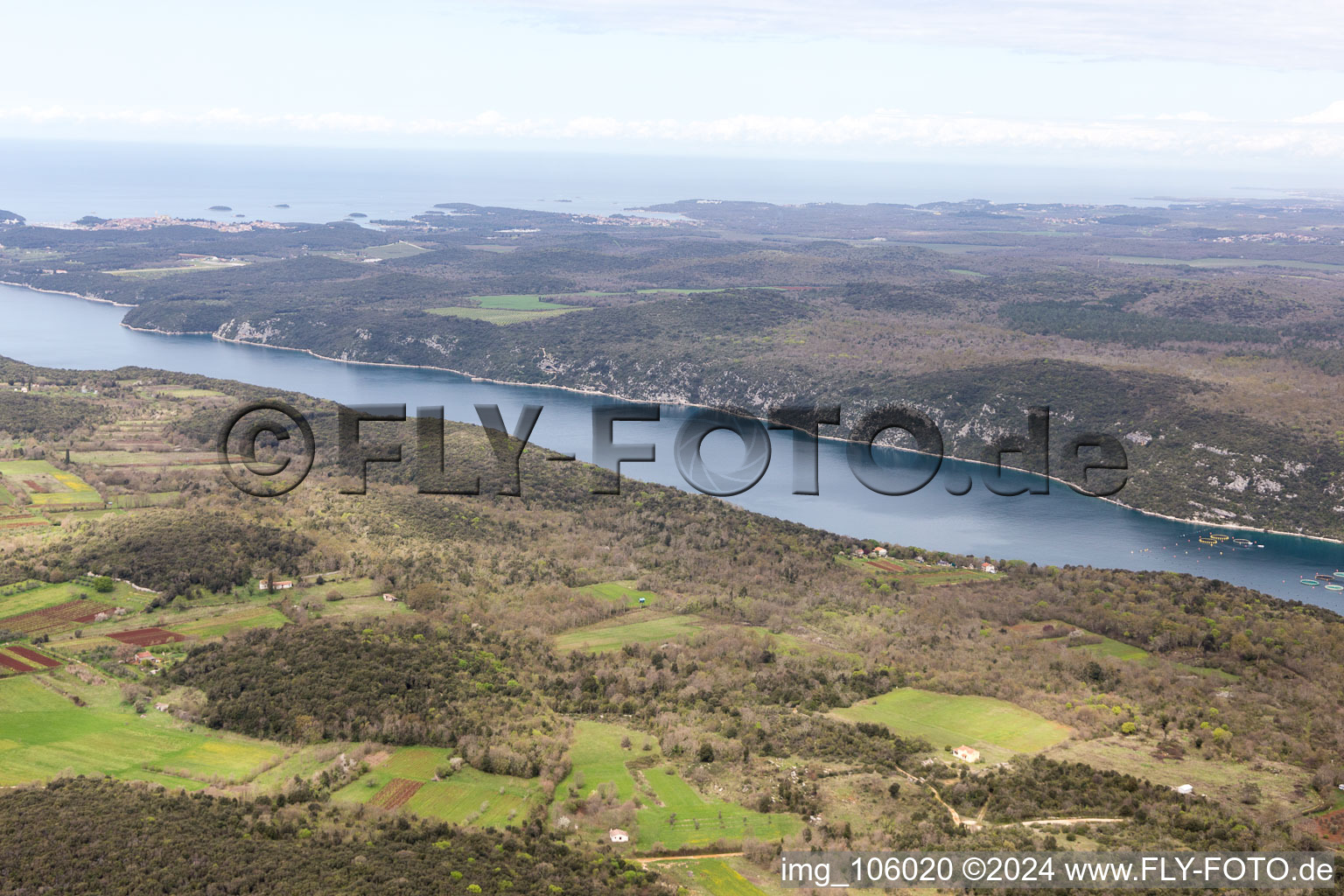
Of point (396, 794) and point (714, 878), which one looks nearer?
point (714, 878)

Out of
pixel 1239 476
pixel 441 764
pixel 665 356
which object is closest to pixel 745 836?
pixel 441 764

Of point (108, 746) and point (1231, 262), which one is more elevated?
point (1231, 262)

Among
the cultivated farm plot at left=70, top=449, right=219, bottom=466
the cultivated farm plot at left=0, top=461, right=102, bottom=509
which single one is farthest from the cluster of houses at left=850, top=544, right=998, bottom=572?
the cultivated farm plot at left=0, top=461, right=102, bottom=509

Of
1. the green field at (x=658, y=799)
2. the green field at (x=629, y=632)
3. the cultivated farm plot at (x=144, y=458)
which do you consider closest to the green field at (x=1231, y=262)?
the green field at (x=629, y=632)

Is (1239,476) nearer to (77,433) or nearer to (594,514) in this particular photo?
(594,514)

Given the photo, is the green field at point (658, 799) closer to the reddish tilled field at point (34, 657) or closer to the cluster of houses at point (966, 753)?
the cluster of houses at point (966, 753)

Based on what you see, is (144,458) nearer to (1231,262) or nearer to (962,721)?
(962,721)

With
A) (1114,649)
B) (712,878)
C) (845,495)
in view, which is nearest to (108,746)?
(712,878)
